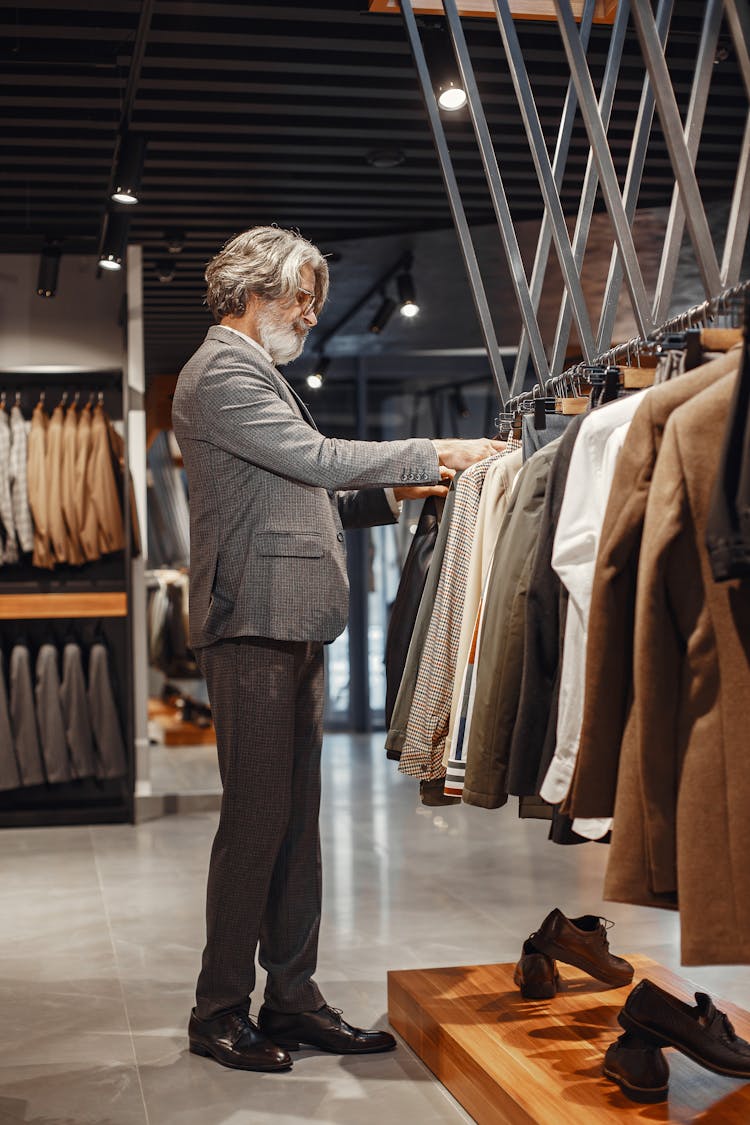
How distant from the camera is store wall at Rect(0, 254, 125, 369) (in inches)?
266

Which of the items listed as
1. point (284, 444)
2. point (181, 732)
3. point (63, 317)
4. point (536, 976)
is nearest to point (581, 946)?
point (536, 976)

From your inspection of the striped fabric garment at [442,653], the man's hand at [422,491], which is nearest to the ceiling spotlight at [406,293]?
the man's hand at [422,491]

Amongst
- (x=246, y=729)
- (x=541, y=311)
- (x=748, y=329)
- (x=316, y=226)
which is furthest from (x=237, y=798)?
(x=541, y=311)

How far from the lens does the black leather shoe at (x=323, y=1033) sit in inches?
115

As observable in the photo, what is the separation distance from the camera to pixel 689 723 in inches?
71.7

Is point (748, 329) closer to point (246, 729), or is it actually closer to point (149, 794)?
point (246, 729)

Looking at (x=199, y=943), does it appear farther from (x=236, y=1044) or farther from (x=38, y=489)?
(x=38, y=489)

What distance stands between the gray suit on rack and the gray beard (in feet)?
0.27

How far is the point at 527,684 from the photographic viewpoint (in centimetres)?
230

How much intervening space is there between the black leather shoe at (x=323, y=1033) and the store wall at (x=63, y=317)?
14.7 ft

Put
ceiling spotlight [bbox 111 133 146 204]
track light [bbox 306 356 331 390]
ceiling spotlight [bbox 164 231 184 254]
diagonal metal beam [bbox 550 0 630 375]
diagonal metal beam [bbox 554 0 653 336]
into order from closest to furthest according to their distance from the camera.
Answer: diagonal metal beam [bbox 554 0 653 336] < diagonal metal beam [bbox 550 0 630 375] < ceiling spotlight [bbox 111 133 146 204] < ceiling spotlight [bbox 164 231 184 254] < track light [bbox 306 356 331 390]

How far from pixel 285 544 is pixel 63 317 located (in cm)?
447

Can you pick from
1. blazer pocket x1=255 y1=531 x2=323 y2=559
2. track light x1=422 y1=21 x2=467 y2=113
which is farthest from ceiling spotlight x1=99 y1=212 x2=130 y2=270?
blazer pocket x1=255 y1=531 x2=323 y2=559

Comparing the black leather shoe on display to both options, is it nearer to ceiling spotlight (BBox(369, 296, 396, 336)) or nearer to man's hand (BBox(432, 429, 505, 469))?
man's hand (BBox(432, 429, 505, 469))
